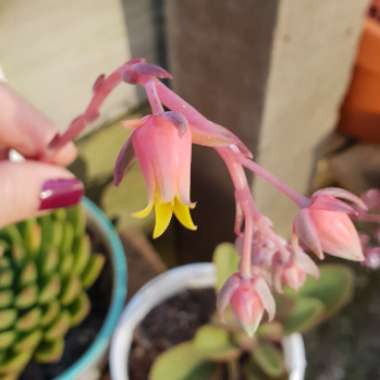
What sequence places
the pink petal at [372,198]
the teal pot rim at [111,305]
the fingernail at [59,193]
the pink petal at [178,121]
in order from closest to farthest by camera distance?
the pink petal at [178,121] < the pink petal at [372,198] < the fingernail at [59,193] < the teal pot rim at [111,305]

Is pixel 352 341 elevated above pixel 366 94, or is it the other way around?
pixel 366 94

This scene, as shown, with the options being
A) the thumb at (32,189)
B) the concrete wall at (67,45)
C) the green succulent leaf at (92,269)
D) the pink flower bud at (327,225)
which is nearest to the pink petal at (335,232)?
the pink flower bud at (327,225)

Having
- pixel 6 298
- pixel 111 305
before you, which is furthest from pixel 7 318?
pixel 111 305

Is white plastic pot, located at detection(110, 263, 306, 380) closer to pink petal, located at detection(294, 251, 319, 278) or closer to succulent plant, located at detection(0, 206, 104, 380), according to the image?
succulent plant, located at detection(0, 206, 104, 380)

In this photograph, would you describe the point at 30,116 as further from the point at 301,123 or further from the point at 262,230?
the point at 301,123

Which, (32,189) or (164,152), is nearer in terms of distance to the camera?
(164,152)

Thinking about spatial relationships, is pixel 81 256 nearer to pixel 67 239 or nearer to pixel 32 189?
pixel 67 239

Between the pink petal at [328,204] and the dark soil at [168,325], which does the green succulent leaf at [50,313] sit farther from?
the pink petal at [328,204]

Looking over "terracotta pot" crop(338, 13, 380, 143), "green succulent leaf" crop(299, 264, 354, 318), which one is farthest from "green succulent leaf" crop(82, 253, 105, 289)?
"terracotta pot" crop(338, 13, 380, 143)
